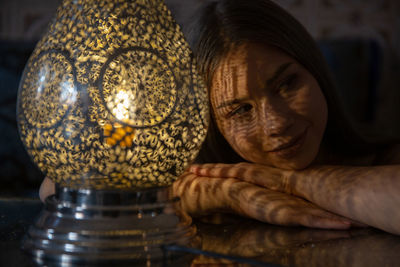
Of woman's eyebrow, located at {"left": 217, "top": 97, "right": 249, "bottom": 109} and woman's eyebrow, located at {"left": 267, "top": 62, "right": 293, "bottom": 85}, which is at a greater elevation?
woman's eyebrow, located at {"left": 267, "top": 62, "right": 293, "bottom": 85}

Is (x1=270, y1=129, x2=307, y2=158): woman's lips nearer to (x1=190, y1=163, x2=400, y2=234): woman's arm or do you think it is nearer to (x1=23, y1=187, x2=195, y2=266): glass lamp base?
(x1=190, y1=163, x2=400, y2=234): woman's arm

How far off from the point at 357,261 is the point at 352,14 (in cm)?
149

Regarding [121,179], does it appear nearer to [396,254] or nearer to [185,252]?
[185,252]

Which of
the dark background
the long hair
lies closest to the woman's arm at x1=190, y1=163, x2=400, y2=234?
the long hair

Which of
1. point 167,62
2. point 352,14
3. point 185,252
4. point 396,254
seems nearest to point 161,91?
point 167,62

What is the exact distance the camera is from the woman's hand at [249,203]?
549 millimetres

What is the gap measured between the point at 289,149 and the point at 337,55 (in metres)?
0.96

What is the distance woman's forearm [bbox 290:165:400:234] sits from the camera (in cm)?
50

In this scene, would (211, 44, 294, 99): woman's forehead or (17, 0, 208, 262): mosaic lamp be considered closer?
(17, 0, 208, 262): mosaic lamp

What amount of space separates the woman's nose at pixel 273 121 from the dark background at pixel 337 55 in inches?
31.8

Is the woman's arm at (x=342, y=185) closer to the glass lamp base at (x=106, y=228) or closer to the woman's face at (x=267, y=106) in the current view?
the woman's face at (x=267, y=106)

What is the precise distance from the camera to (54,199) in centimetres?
47

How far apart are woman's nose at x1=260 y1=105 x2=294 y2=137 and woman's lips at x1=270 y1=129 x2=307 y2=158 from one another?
0.10ft

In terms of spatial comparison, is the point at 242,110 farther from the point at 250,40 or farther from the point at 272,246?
the point at 272,246
